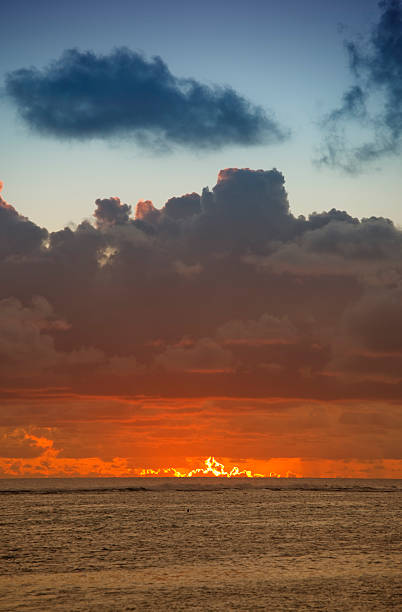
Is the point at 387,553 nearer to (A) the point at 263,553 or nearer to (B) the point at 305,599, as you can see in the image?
(A) the point at 263,553

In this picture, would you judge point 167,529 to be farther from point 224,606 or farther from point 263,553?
point 224,606

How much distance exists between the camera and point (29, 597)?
96.2ft

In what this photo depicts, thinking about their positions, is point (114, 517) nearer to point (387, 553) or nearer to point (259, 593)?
point (387, 553)

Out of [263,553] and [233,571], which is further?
[263,553]

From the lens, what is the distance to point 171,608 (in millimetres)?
27266

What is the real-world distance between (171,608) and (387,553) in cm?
2330

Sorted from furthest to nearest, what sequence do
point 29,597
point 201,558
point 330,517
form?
1. point 330,517
2. point 201,558
3. point 29,597

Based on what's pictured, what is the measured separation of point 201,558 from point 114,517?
1672 inches

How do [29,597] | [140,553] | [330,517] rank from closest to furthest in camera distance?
[29,597] → [140,553] → [330,517]

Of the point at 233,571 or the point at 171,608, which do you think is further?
the point at 233,571

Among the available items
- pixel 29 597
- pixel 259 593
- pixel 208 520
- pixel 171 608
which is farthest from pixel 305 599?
pixel 208 520

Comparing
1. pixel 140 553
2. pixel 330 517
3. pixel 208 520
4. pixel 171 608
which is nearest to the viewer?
pixel 171 608

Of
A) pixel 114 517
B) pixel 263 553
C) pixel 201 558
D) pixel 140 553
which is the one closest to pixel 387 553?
pixel 263 553

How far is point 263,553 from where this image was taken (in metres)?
45.5
